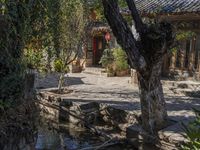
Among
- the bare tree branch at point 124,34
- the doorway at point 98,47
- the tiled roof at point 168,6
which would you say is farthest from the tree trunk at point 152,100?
the doorway at point 98,47

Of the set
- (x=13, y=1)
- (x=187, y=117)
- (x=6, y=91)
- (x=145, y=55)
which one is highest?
(x=13, y=1)

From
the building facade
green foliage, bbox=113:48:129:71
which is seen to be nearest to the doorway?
green foliage, bbox=113:48:129:71

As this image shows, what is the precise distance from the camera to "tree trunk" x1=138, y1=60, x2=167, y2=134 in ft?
32.4

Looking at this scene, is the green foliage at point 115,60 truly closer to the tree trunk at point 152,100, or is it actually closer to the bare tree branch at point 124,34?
the tree trunk at point 152,100

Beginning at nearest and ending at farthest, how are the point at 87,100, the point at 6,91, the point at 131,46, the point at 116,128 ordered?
the point at 6,91 < the point at 131,46 < the point at 116,128 < the point at 87,100

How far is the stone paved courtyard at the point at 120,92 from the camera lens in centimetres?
1288

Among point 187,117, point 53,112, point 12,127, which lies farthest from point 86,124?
point 12,127

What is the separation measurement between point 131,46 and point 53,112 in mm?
5773

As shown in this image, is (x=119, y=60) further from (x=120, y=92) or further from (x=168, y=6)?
(x=120, y=92)

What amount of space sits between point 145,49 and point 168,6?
31.1 feet

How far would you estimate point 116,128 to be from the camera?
12.1 meters

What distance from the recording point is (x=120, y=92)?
1628cm

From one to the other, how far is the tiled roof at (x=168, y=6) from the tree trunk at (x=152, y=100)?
749cm

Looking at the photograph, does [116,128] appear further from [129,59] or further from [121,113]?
[129,59]
